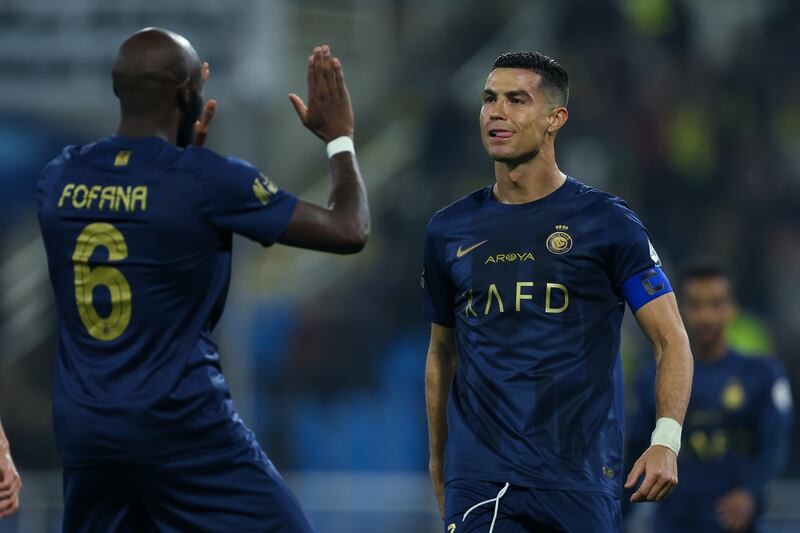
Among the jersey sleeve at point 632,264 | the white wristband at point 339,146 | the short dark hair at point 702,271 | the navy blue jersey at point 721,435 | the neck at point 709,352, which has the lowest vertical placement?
the navy blue jersey at point 721,435

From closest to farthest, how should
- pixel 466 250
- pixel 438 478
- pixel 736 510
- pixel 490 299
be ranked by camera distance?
pixel 490 299, pixel 466 250, pixel 438 478, pixel 736 510

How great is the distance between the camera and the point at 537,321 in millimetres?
4523

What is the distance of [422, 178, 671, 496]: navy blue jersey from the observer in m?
4.46

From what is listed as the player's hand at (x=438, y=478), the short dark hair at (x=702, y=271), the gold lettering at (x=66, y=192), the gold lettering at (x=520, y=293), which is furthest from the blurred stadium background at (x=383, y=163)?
the gold lettering at (x=66, y=192)

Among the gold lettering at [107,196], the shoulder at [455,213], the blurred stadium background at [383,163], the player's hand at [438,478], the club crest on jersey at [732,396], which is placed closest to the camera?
the gold lettering at [107,196]

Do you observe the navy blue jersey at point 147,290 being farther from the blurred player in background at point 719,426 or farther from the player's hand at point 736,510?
the player's hand at point 736,510

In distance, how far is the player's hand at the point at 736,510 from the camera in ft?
23.3

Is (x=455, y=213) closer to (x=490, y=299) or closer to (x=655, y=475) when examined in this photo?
(x=490, y=299)

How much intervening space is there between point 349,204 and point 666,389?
1.08 meters

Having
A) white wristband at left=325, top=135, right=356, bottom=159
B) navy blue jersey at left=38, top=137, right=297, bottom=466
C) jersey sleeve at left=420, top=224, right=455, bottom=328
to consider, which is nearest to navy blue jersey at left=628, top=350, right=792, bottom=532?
jersey sleeve at left=420, top=224, right=455, bottom=328

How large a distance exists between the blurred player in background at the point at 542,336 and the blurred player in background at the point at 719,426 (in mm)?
2617

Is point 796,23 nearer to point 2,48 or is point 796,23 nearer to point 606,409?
point 2,48

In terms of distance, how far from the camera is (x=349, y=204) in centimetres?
436

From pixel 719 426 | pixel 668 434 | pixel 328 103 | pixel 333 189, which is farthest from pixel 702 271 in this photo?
pixel 333 189
